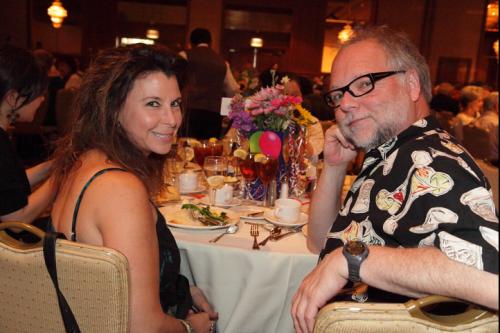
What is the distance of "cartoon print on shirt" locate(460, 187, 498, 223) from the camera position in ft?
3.53

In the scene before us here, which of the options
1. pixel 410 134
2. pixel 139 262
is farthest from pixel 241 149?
pixel 139 262

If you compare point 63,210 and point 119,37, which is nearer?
point 63,210

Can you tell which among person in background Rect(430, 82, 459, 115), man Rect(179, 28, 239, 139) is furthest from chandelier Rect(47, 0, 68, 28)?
person in background Rect(430, 82, 459, 115)

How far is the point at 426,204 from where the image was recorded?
3.81ft

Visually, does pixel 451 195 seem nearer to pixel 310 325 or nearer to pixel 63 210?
pixel 310 325

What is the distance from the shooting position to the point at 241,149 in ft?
7.62

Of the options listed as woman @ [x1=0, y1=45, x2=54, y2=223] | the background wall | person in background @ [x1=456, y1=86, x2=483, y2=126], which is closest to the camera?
woman @ [x1=0, y1=45, x2=54, y2=223]

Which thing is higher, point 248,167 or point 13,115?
point 13,115

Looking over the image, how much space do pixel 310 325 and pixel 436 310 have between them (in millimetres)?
350

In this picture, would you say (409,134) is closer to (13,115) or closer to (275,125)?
(275,125)

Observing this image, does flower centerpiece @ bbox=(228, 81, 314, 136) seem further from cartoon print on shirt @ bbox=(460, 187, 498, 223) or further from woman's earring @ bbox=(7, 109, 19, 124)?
cartoon print on shirt @ bbox=(460, 187, 498, 223)

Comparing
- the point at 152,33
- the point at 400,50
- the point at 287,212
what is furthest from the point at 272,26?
the point at 400,50

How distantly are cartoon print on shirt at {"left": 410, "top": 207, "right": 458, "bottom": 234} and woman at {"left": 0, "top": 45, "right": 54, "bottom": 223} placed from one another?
1.56 metres

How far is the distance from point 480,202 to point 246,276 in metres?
0.86
